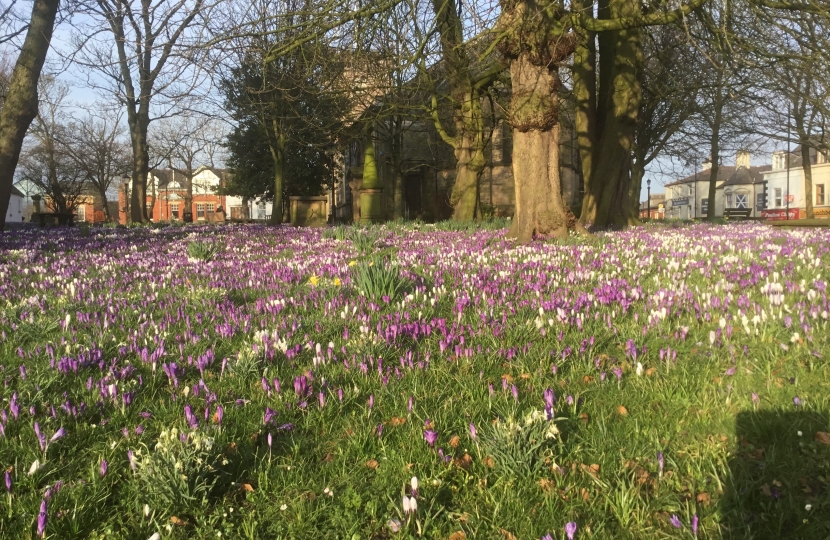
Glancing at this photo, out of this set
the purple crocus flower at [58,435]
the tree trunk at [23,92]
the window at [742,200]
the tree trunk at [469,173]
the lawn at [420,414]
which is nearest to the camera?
the lawn at [420,414]

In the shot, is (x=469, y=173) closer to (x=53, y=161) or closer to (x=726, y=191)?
(x=53, y=161)

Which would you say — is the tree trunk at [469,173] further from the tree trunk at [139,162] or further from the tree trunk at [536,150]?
the tree trunk at [139,162]

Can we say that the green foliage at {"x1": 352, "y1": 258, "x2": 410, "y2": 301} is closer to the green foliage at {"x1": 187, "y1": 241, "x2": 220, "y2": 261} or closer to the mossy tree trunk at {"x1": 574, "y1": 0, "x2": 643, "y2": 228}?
the green foliage at {"x1": 187, "y1": 241, "x2": 220, "y2": 261}

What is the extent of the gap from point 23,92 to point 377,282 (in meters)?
15.2

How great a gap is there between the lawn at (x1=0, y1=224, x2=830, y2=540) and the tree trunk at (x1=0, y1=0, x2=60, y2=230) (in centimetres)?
1296

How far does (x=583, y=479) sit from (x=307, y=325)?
260 cm

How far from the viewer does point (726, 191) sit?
9644 centimetres

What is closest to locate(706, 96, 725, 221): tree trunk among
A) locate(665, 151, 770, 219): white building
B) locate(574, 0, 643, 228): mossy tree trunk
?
locate(574, 0, 643, 228): mossy tree trunk

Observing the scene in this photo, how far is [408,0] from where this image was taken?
32.8ft

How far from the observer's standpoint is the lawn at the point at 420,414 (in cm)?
184

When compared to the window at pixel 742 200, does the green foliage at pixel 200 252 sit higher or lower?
lower

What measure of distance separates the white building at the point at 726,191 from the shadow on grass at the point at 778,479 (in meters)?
95.9

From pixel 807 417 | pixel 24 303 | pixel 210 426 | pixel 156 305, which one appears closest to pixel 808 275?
pixel 807 417

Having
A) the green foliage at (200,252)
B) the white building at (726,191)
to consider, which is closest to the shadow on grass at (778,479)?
the green foliage at (200,252)
